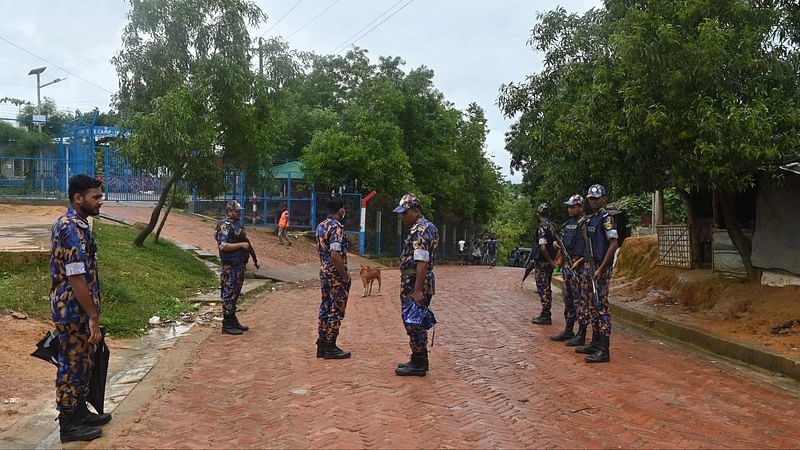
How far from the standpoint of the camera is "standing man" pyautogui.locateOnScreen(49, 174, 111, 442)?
4422mm

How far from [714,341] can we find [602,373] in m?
2.54

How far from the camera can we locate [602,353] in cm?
733

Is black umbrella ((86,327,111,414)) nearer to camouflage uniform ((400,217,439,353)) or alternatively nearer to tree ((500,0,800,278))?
camouflage uniform ((400,217,439,353))

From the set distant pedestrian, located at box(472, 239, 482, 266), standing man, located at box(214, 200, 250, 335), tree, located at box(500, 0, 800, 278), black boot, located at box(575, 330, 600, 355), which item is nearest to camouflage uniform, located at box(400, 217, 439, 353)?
black boot, located at box(575, 330, 600, 355)

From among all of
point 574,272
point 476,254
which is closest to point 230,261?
point 574,272

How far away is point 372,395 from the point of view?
5711mm

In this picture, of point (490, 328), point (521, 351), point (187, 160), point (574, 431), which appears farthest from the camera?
point (187, 160)

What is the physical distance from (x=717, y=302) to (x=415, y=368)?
21.6 feet

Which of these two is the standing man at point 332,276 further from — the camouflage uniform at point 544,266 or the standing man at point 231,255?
the camouflage uniform at point 544,266

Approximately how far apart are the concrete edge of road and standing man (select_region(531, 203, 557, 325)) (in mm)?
1667

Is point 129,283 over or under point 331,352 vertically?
over

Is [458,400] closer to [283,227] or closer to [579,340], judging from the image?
[579,340]

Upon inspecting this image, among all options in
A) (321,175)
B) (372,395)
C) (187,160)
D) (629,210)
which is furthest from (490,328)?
(321,175)

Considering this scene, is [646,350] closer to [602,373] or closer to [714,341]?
[714,341]
